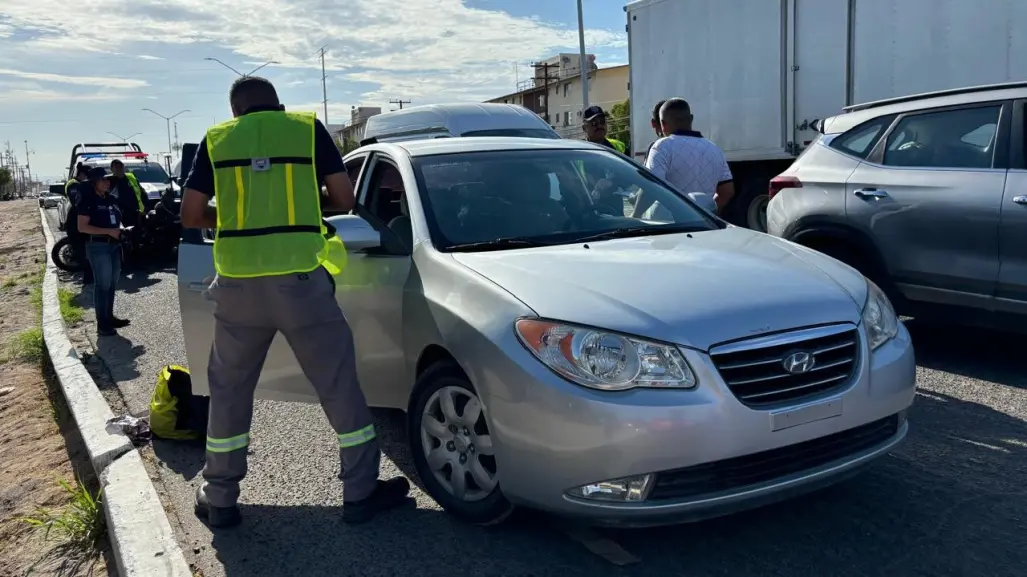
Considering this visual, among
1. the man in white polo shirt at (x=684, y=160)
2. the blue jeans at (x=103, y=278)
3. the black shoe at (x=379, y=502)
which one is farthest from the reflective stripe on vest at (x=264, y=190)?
the blue jeans at (x=103, y=278)

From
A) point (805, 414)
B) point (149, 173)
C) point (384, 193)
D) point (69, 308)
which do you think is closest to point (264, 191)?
point (384, 193)

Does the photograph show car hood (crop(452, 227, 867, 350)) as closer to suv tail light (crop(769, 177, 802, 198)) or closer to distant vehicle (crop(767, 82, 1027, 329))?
distant vehicle (crop(767, 82, 1027, 329))

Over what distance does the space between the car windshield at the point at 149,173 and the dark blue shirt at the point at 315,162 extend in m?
15.2

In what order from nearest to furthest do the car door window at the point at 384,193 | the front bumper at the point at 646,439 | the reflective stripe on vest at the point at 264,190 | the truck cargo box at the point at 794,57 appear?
the front bumper at the point at 646,439
the reflective stripe on vest at the point at 264,190
the car door window at the point at 384,193
the truck cargo box at the point at 794,57

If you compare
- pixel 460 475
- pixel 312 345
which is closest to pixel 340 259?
pixel 312 345

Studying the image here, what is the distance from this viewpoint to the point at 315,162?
11.6 feet

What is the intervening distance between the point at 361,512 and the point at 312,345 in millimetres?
732

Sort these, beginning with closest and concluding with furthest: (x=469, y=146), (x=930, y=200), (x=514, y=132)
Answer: (x=469, y=146), (x=930, y=200), (x=514, y=132)

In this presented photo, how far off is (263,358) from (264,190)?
2.42ft

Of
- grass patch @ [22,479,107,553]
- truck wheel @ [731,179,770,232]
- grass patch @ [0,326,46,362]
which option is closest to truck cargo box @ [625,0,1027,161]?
truck wheel @ [731,179,770,232]

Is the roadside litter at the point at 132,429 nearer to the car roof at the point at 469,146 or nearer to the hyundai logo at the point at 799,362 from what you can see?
the car roof at the point at 469,146

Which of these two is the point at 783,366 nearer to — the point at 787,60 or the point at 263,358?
the point at 263,358

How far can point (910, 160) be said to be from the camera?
5645 millimetres

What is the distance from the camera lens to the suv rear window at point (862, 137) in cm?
588
